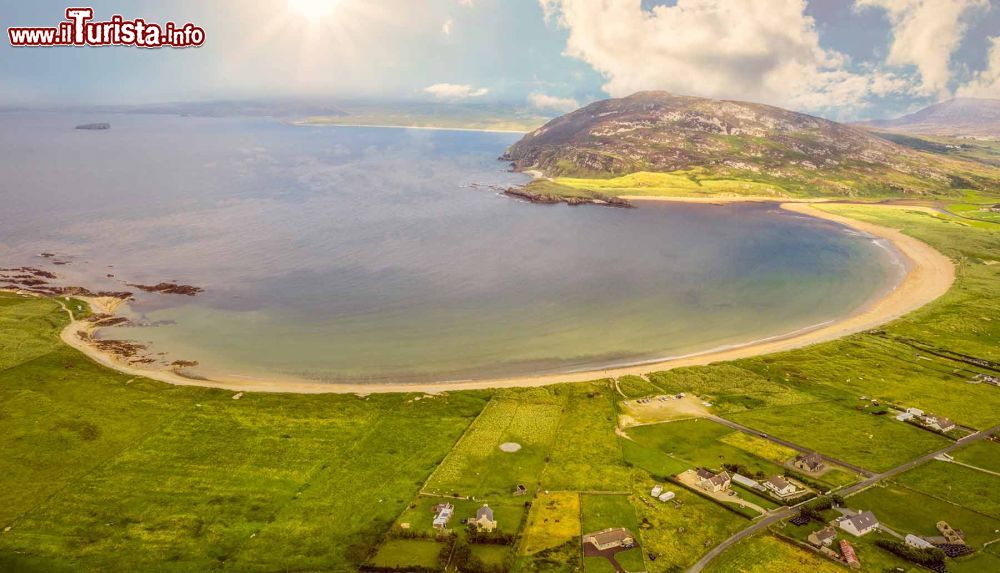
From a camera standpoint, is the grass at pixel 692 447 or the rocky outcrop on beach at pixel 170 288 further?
the rocky outcrop on beach at pixel 170 288

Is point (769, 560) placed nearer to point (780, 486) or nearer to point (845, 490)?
point (780, 486)

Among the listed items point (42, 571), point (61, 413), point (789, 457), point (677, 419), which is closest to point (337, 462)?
point (42, 571)

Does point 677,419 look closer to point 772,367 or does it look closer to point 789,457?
point 789,457

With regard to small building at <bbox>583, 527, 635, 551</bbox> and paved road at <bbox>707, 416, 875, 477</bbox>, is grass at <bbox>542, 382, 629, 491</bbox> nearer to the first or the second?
small building at <bbox>583, 527, 635, 551</bbox>

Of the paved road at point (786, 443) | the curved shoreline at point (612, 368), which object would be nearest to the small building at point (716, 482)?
the paved road at point (786, 443)

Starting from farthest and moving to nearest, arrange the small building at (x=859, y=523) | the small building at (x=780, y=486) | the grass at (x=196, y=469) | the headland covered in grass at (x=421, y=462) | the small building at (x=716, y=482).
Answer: the small building at (x=716, y=482) → the small building at (x=780, y=486) → the small building at (x=859, y=523) → the headland covered in grass at (x=421, y=462) → the grass at (x=196, y=469)

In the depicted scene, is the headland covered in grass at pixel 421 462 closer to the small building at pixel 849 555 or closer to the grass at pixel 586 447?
the grass at pixel 586 447
